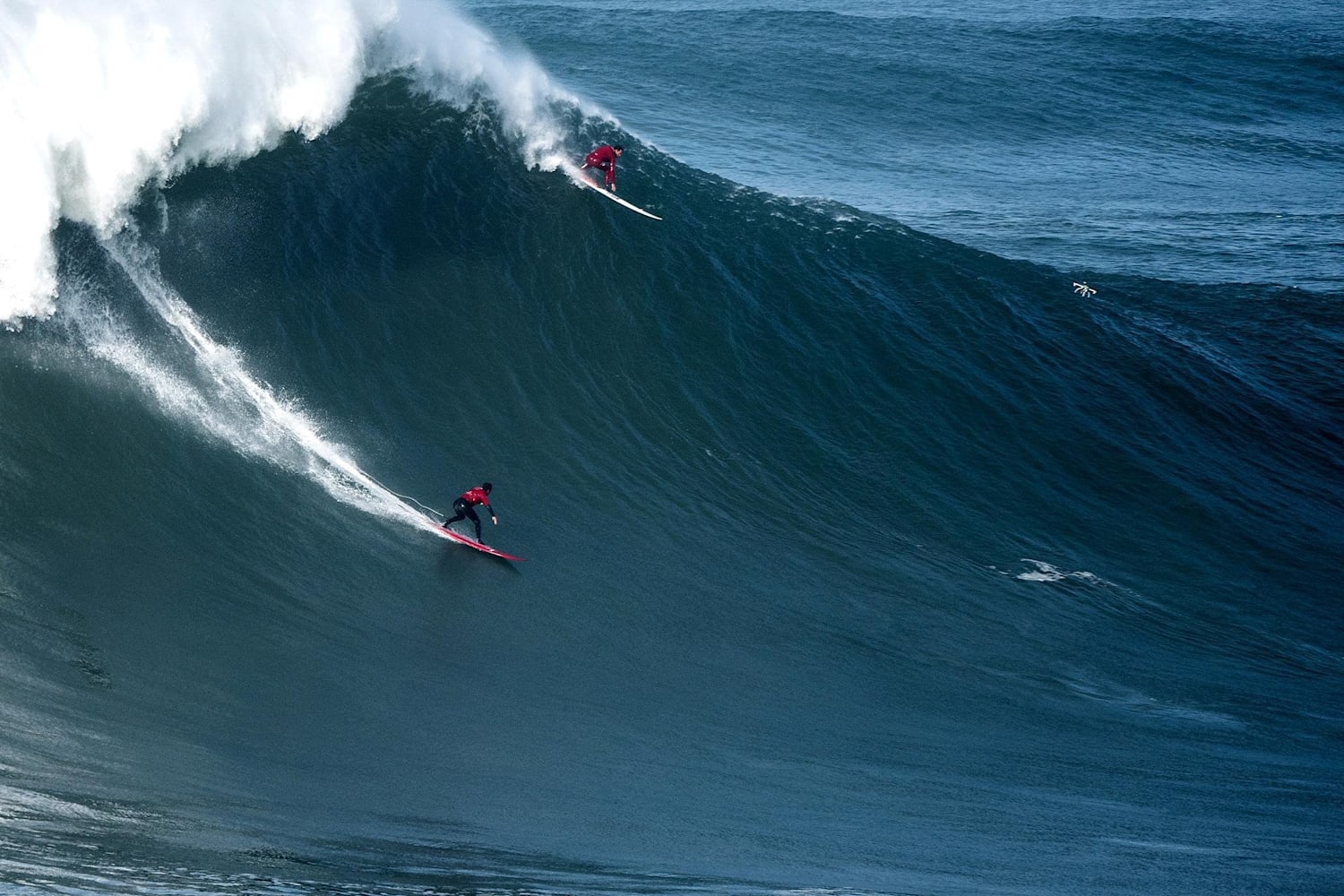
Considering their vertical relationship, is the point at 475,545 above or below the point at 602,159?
below

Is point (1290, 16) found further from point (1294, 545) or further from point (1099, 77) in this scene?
point (1294, 545)

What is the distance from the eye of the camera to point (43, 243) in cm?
1429

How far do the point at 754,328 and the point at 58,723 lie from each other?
11433 mm

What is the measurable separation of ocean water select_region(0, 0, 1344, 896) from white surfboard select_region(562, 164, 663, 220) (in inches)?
13.2

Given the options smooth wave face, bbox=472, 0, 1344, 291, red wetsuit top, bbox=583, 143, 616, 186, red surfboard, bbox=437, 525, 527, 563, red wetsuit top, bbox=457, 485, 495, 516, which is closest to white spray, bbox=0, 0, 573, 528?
red surfboard, bbox=437, 525, 527, 563

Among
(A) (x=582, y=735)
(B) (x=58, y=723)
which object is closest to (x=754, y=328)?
(A) (x=582, y=735)

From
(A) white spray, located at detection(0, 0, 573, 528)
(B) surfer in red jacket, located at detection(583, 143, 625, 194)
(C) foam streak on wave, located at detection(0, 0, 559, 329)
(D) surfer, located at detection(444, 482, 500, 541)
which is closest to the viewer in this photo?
(D) surfer, located at detection(444, 482, 500, 541)

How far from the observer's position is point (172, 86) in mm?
17109

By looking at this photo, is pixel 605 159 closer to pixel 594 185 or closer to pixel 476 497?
pixel 594 185

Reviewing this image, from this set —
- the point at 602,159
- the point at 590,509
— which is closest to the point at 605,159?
the point at 602,159

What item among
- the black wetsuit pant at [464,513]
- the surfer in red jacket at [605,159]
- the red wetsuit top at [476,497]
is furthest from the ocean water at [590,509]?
the surfer in red jacket at [605,159]

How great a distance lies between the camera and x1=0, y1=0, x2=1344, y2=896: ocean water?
9.66 m

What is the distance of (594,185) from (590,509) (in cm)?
770

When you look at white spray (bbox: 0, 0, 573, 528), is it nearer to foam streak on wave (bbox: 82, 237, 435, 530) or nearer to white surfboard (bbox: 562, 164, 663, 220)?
foam streak on wave (bbox: 82, 237, 435, 530)
